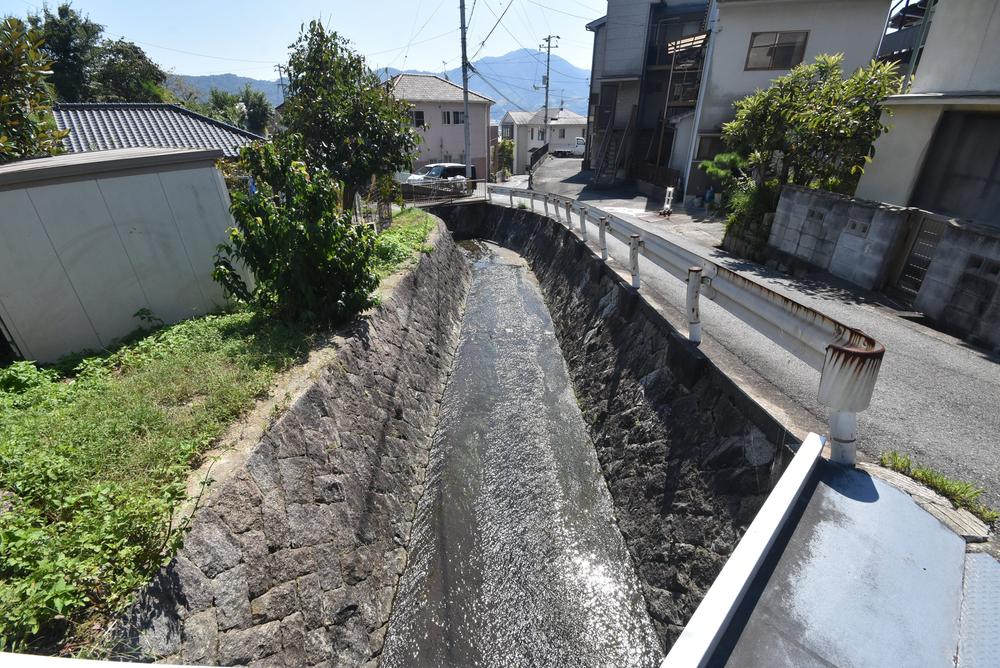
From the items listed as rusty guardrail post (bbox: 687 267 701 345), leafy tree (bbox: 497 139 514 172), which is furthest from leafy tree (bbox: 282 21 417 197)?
leafy tree (bbox: 497 139 514 172)

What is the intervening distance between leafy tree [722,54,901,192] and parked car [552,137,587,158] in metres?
31.4

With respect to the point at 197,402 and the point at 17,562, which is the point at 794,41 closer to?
the point at 197,402

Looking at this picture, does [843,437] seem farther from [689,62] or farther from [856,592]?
[689,62]

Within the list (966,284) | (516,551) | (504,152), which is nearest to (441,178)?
(504,152)

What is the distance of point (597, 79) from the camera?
99.6 ft

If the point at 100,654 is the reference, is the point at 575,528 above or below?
below

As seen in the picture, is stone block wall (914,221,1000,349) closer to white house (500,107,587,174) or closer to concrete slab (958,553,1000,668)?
concrete slab (958,553,1000,668)

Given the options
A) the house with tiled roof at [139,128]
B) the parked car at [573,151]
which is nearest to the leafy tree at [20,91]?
the house with tiled roof at [139,128]

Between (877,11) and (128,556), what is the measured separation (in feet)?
85.2

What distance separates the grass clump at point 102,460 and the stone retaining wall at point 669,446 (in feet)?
→ 15.4

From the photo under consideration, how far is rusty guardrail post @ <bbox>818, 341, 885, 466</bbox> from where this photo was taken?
266cm

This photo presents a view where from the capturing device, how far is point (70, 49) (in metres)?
26.9

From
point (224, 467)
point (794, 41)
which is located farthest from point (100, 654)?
point (794, 41)

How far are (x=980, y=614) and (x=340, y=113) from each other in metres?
12.5
